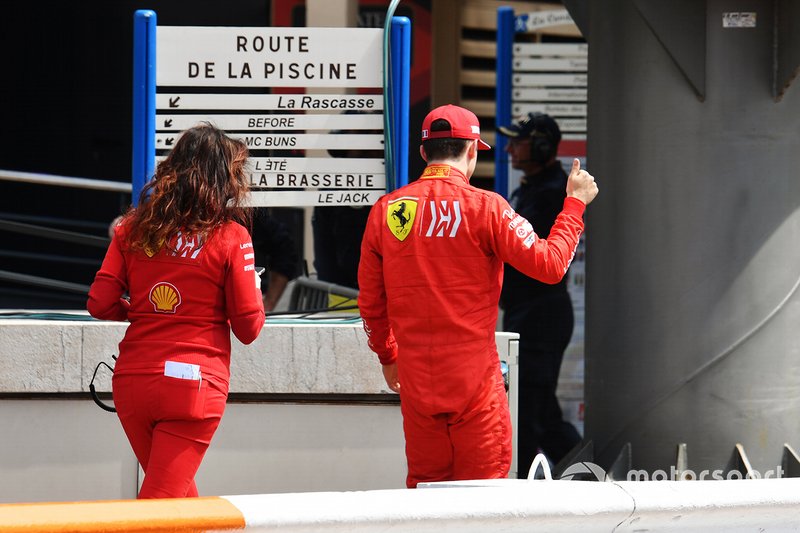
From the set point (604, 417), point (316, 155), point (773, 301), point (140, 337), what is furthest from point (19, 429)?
point (773, 301)

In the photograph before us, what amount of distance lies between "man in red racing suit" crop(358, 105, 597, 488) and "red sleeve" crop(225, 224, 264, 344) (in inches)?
20.3

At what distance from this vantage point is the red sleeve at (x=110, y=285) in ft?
12.8

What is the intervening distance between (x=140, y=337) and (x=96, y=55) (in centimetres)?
660

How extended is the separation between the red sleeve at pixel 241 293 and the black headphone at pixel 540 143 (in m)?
3.30

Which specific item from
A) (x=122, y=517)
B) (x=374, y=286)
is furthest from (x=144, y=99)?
(x=122, y=517)

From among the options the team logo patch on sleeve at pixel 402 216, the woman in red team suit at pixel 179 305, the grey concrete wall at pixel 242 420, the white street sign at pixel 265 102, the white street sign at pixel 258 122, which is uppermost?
the white street sign at pixel 265 102

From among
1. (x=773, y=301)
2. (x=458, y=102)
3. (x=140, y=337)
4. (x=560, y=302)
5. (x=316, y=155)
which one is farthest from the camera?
(x=458, y=102)

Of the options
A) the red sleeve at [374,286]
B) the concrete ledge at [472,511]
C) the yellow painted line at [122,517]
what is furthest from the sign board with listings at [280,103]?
the yellow painted line at [122,517]

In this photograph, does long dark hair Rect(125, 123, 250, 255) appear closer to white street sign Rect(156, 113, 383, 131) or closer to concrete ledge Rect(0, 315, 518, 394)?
concrete ledge Rect(0, 315, 518, 394)

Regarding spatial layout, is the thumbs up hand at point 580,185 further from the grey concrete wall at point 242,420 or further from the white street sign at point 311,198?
the white street sign at point 311,198

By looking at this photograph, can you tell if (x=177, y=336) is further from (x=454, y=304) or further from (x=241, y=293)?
(x=454, y=304)

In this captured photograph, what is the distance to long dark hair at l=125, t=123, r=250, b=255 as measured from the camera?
3.85 metres

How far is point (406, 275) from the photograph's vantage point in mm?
4090

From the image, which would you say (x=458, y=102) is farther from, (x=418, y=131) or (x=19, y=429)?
(x=19, y=429)
